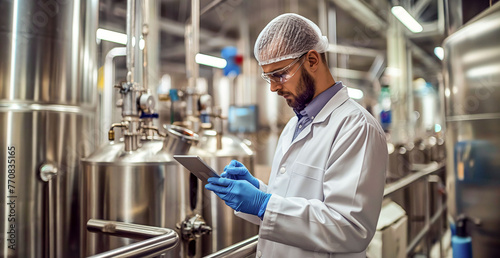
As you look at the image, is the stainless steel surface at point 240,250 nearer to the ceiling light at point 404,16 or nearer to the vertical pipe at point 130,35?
the vertical pipe at point 130,35

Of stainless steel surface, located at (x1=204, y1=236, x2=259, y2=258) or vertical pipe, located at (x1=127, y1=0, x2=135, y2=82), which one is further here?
vertical pipe, located at (x1=127, y1=0, x2=135, y2=82)

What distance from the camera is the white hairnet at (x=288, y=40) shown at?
941mm

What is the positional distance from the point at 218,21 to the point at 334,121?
16.1 feet

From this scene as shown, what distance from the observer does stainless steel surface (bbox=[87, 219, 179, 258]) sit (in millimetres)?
742

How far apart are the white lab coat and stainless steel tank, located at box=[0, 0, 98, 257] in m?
0.92

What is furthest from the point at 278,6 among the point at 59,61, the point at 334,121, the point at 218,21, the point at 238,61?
the point at 334,121

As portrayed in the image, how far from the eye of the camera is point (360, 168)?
30.7 inches

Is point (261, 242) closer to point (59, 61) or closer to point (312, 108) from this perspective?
point (312, 108)

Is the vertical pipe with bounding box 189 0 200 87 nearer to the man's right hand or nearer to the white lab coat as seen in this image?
the man's right hand

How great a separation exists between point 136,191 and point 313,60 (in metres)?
0.72

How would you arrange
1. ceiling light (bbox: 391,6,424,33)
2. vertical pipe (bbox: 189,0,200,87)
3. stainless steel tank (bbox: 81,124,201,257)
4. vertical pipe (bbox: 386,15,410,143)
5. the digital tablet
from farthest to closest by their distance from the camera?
vertical pipe (bbox: 386,15,410,143)
ceiling light (bbox: 391,6,424,33)
vertical pipe (bbox: 189,0,200,87)
stainless steel tank (bbox: 81,124,201,257)
the digital tablet

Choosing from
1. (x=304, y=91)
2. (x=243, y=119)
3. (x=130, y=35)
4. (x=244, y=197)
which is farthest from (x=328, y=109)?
(x=243, y=119)

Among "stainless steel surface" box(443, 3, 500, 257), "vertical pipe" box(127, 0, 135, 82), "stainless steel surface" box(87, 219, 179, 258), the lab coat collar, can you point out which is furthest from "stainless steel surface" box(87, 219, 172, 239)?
"stainless steel surface" box(443, 3, 500, 257)

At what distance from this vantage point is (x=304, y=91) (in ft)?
3.14
